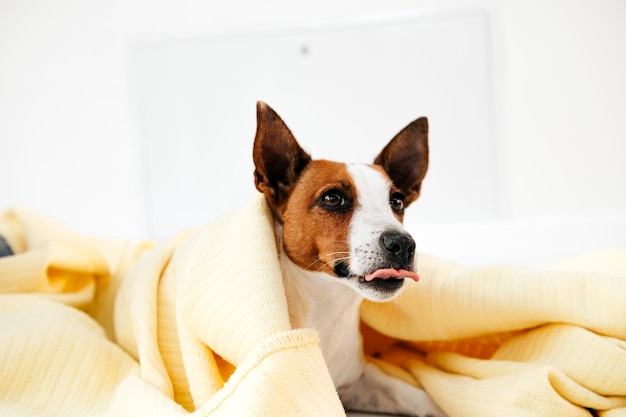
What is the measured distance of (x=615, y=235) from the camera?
1802mm

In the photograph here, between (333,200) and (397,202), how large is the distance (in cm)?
17

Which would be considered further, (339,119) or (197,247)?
(339,119)

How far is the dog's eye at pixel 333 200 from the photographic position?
1102 millimetres

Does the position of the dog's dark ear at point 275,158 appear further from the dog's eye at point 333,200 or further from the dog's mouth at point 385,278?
the dog's mouth at point 385,278

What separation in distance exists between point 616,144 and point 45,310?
3.30 meters

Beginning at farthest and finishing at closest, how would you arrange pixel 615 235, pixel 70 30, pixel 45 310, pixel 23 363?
pixel 70 30
pixel 615 235
pixel 45 310
pixel 23 363

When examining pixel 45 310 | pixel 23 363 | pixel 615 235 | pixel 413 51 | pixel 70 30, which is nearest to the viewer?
pixel 23 363

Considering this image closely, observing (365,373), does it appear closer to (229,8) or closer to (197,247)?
(197,247)

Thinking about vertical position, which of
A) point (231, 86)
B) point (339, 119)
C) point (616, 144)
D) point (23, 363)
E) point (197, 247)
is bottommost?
point (23, 363)

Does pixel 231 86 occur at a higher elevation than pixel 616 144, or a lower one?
higher

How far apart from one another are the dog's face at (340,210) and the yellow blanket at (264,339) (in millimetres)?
83

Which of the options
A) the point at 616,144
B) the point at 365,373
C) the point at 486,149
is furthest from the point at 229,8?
the point at 365,373

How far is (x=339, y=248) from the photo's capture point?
1.04m

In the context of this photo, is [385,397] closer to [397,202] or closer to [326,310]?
[326,310]
